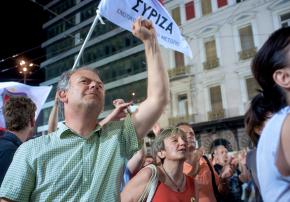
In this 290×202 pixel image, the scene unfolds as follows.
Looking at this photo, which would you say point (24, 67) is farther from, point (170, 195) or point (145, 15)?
point (170, 195)

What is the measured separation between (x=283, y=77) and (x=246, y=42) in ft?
52.6

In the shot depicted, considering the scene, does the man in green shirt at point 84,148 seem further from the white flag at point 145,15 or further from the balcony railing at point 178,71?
the balcony railing at point 178,71

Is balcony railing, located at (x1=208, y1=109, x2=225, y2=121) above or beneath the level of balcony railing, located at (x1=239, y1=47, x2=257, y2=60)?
beneath

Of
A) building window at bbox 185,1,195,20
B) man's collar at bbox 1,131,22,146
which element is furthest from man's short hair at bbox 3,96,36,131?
building window at bbox 185,1,195,20

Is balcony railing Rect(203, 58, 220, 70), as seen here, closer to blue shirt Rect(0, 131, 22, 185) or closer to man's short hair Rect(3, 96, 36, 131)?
man's short hair Rect(3, 96, 36, 131)

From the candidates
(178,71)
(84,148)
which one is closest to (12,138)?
(84,148)

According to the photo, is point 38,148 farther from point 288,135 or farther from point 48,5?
point 48,5

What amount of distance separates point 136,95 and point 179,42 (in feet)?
61.2

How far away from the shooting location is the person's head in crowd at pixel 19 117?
8.93ft

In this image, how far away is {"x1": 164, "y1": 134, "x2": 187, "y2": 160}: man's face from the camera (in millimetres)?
2977

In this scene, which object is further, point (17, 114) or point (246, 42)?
point (246, 42)

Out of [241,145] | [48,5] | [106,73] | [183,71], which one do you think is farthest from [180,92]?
[48,5]

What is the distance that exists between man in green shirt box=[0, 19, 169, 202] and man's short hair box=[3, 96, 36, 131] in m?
0.88

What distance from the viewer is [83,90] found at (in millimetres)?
1987
